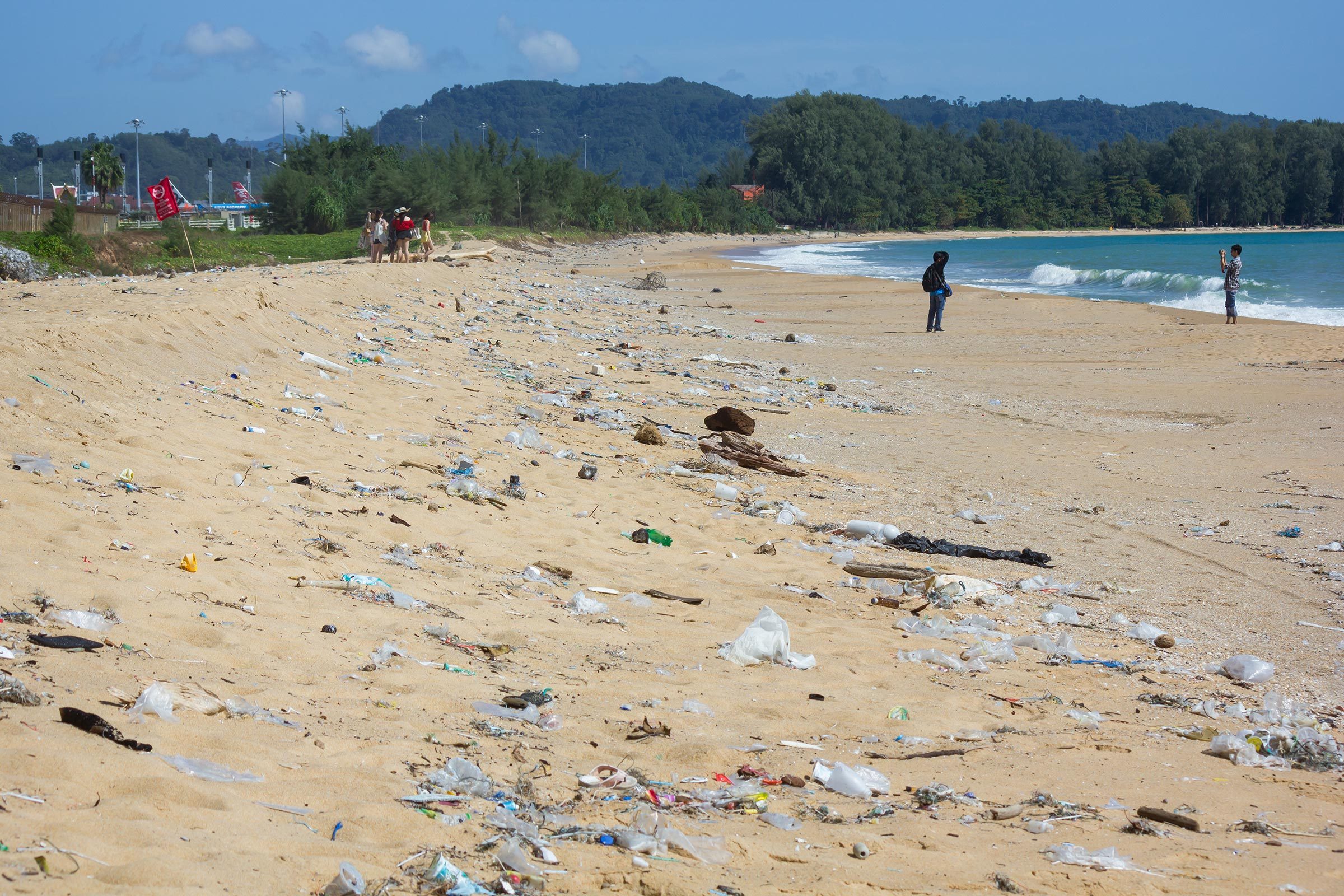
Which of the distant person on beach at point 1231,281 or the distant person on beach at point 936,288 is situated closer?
the distant person on beach at point 936,288

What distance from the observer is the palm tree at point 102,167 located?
63000 mm

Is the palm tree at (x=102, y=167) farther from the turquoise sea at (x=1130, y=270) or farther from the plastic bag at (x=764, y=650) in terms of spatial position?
the plastic bag at (x=764, y=650)

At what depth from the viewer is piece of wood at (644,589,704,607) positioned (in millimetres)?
4895

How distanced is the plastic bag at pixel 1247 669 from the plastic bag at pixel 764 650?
5.65ft

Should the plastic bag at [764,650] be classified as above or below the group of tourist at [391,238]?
below

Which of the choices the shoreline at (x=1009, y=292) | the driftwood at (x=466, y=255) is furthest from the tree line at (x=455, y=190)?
the shoreline at (x=1009, y=292)

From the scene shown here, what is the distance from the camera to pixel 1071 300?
75.5ft

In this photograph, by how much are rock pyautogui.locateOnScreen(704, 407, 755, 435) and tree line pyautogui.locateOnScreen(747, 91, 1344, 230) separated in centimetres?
9431

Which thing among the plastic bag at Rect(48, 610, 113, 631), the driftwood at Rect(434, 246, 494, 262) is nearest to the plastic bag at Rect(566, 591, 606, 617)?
the plastic bag at Rect(48, 610, 113, 631)

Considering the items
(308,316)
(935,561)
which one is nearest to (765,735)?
(935,561)

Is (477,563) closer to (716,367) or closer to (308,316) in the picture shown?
(308,316)

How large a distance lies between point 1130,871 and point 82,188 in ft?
323

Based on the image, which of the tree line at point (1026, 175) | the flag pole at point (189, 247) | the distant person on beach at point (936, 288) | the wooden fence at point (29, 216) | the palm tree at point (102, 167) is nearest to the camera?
the flag pole at point (189, 247)

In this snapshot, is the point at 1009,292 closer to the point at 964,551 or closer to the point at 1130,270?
the point at 1130,270
